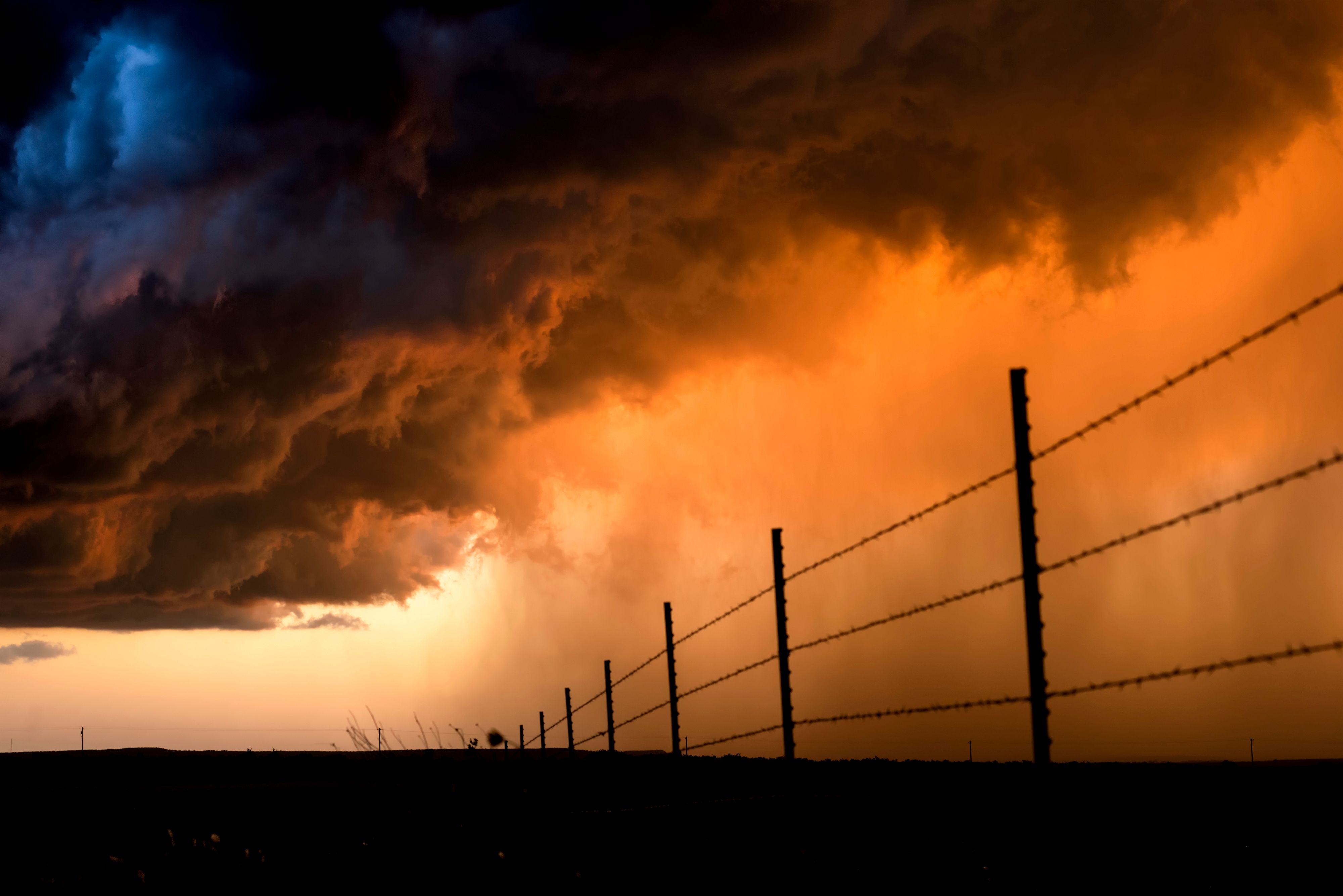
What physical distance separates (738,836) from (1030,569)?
428 centimetres

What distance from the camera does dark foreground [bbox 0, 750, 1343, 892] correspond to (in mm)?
9406

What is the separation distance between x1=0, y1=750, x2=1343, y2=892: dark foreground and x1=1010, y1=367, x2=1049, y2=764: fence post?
331mm

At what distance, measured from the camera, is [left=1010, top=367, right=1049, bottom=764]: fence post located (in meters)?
8.66

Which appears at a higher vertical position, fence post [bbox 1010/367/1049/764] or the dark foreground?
fence post [bbox 1010/367/1049/764]

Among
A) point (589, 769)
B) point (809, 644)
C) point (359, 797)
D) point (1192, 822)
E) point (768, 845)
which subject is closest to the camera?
point (768, 845)

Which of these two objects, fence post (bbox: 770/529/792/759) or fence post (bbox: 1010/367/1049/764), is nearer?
fence post (bbox: 1010/367/1049/764)

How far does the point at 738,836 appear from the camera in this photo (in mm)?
11469

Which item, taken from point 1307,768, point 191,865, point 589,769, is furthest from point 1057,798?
point 1307,768

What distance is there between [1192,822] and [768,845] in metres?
5.81

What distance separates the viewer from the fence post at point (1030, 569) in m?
8.66

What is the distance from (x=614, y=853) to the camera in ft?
36.7

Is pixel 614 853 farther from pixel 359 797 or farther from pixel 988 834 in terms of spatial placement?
pixel 359 797

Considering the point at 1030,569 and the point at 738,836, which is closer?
the point at 1030,569

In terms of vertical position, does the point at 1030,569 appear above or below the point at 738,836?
above
